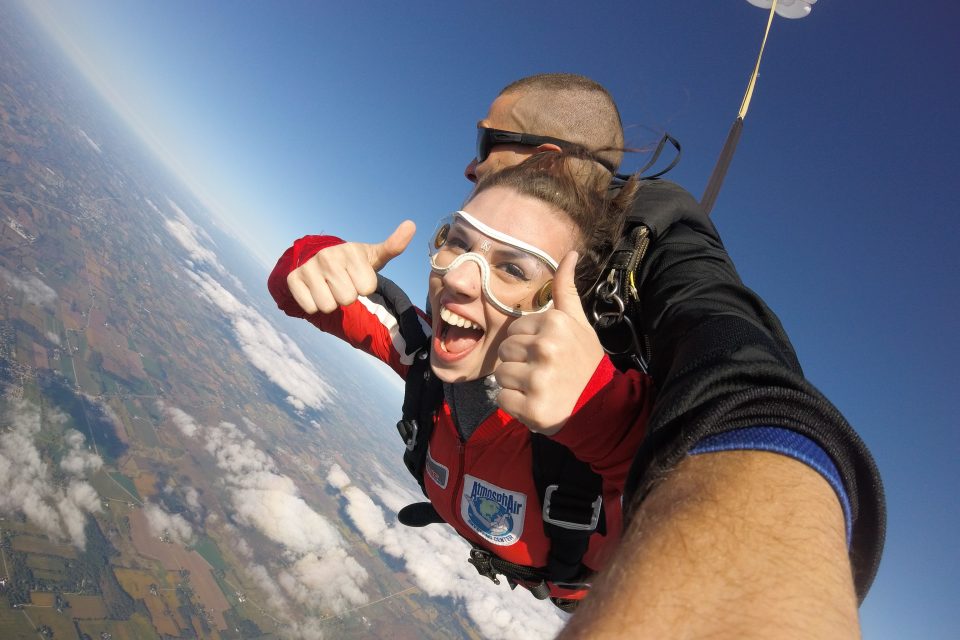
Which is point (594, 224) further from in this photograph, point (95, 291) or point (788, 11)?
point (95, 291)

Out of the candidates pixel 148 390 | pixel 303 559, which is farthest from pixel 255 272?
pixel 303 559

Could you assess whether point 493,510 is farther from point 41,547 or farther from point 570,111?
point 41,547

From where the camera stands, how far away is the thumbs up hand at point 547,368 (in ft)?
2.83

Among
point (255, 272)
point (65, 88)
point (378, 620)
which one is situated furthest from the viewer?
point (255, 272)

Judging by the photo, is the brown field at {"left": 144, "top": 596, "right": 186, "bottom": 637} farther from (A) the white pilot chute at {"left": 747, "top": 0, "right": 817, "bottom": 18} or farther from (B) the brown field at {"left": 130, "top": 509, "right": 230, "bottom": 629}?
(A) the white pilot chute at {"left": 747, "top": 0, "right": 817, "bottom": 18}

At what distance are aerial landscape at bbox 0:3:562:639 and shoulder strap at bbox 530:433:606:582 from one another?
23507 mm

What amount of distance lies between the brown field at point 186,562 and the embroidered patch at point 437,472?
30.9 metres

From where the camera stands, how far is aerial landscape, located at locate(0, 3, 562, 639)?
22.7 m

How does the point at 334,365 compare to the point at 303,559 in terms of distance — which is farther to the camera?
the point at 334,365

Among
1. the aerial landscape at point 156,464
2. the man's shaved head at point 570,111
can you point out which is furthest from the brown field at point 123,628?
the man's shaved head at point 570,111

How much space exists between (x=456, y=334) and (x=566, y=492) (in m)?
0.71

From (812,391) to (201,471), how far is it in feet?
152

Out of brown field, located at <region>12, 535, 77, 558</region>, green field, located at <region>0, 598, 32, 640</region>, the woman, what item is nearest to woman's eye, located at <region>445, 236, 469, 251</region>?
the woman

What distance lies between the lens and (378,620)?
1361 inches
